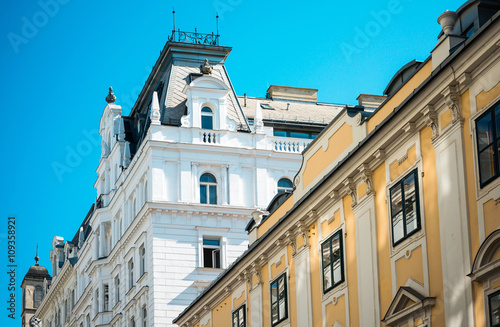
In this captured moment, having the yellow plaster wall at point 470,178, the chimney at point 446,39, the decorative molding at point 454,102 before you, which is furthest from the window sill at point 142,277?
the yellow plaster wall at point 470,178

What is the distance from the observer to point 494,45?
22266 millimetres

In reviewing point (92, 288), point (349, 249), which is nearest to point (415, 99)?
point (349, 249)

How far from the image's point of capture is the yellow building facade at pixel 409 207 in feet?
74.0

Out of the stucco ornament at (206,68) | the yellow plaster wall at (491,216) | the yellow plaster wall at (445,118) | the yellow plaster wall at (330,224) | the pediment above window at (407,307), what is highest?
the stucco ornament at (206,68)

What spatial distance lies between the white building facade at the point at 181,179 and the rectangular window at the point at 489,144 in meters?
31.8

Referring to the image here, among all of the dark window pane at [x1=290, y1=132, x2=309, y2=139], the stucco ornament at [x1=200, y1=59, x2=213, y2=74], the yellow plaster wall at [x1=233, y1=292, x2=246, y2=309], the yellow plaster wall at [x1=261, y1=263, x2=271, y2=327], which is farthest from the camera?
the dark window pane at [x1=290, y1=132, x2=309, y2=139]

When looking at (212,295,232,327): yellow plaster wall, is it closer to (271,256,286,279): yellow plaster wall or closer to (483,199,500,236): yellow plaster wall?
(271,256,286,279): yellow plaster wall

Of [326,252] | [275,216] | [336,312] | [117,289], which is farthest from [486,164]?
[117,289]

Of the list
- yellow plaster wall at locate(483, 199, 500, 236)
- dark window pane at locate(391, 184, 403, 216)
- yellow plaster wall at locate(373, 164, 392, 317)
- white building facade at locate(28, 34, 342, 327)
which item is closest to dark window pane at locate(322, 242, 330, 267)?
yellow plaster wall at locate(373, 164, 392, 317)

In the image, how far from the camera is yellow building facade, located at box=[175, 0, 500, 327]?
22.6 meters

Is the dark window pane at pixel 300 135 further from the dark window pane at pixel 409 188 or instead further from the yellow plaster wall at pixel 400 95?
the dark window pane at pixel 409 188

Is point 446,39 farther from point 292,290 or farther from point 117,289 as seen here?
point 117,289

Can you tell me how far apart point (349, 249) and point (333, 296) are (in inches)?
66.5

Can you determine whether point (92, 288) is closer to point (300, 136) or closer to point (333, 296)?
point (300, 136)
